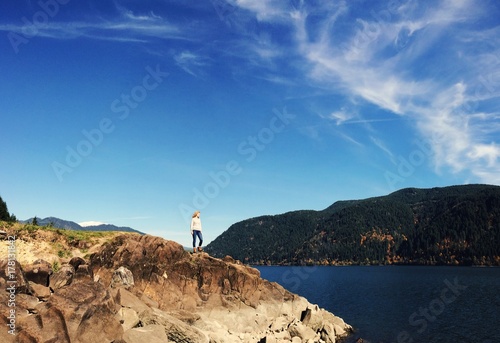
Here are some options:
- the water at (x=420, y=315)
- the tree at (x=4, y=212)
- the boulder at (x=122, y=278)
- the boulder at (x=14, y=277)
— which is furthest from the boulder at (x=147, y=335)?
the water at (x=420, y=315)

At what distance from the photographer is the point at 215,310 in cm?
3416

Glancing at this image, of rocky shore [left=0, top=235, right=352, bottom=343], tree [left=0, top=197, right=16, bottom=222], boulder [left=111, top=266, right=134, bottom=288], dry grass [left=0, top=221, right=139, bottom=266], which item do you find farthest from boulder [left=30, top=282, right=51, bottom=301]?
tree [left=0, top=197, right=16, bottom=222]

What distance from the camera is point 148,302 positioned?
28484 millimetres

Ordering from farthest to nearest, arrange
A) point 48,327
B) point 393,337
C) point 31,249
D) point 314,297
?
point 314,297 < point 393,337 < point 31,249 < point 48,327

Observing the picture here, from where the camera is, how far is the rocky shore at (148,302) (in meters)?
18.2

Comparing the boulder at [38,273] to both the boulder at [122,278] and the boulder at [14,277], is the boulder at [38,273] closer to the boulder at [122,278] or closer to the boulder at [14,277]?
the boulder at [14,277]

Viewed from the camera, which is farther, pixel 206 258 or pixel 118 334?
pixel 206 258

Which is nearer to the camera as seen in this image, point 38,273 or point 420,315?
point 38,273

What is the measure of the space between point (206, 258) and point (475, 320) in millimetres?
46641

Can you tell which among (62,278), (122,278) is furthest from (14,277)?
(122,278)

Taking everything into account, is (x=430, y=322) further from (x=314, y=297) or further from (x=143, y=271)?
(x=143, y=271)

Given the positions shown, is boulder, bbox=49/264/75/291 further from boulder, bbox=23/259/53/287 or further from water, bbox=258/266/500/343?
water, bbox=258/266/500/343

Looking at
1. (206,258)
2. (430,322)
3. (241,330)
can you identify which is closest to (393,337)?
(430,322)

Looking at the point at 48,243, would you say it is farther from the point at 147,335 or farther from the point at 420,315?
the point at 420,315
